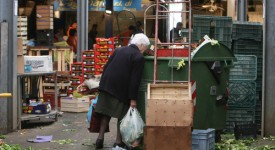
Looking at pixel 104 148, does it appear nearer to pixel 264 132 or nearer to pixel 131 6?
pixel 264 132

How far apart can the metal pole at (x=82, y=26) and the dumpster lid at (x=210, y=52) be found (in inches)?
324

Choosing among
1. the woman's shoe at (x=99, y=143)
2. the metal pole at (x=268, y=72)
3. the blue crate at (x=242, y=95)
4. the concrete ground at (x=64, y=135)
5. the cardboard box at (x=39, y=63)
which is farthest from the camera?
the cardboard box at (x=39, y=63)

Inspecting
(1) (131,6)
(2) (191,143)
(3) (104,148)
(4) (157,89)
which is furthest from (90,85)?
(1) (131,6)

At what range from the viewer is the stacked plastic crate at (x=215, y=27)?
12.8m

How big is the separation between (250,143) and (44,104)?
15.2ft

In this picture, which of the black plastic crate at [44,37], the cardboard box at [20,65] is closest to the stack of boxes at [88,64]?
the black plastic crate at [44,37]

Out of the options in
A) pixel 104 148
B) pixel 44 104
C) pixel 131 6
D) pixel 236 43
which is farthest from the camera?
pixel 131 6

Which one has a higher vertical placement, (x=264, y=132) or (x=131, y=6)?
(x=131, y=6)

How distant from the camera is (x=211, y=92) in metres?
11.2

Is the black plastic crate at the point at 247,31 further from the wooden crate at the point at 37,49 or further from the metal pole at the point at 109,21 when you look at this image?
the metal pole at the point at 109,21

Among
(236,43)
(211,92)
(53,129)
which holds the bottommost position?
(53,129)

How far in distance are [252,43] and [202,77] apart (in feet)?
7.74

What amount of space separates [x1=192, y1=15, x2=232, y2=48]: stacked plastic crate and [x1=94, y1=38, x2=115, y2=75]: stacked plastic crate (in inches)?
203

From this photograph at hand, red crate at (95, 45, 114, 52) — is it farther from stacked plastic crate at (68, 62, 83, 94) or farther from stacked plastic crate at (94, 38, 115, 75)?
stacked plastic crate at (68, 62, 83, 94)
